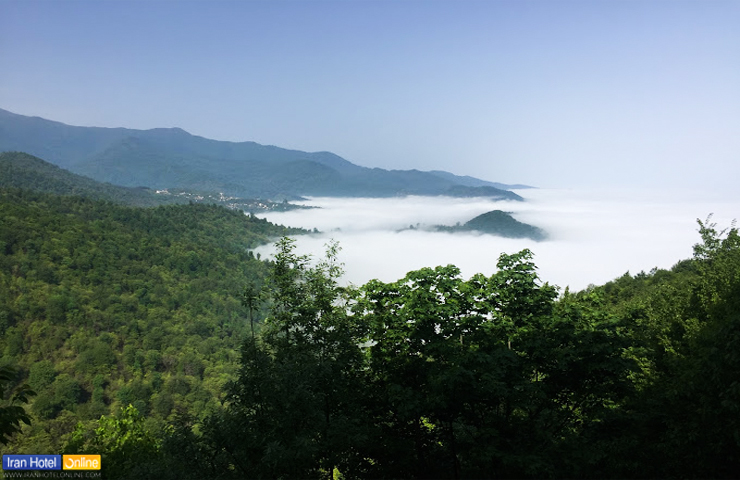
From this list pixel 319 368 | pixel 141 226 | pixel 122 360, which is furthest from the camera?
pixel 141 226

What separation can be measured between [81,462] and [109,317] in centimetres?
11857

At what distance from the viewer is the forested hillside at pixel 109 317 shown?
9356 centimetres

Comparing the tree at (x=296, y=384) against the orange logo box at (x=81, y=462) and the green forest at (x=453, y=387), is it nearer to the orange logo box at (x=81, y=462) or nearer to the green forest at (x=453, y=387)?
the green forest at (x=453, y=387)

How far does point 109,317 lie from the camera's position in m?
116

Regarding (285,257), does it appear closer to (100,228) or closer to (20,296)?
(20,296)

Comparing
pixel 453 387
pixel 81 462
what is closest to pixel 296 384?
pixel 453 387

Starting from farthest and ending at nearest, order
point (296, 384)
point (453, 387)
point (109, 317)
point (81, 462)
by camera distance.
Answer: point (109, 317) < point (81, 462) < point (453, 387) < point (296, 384)

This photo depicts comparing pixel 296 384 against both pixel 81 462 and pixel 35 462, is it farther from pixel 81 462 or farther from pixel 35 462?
pixel 81 462

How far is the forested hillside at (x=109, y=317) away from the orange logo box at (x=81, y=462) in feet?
215

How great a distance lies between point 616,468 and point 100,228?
180625 mm

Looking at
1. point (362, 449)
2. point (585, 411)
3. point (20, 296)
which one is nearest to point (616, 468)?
point (585, 411)

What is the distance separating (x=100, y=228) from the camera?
522 ft

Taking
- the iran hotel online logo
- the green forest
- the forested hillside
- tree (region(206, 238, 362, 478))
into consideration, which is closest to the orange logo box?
the iran hotel online logo

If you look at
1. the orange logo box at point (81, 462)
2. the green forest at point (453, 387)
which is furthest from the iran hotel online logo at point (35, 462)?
the green forest at point (453, 387)
